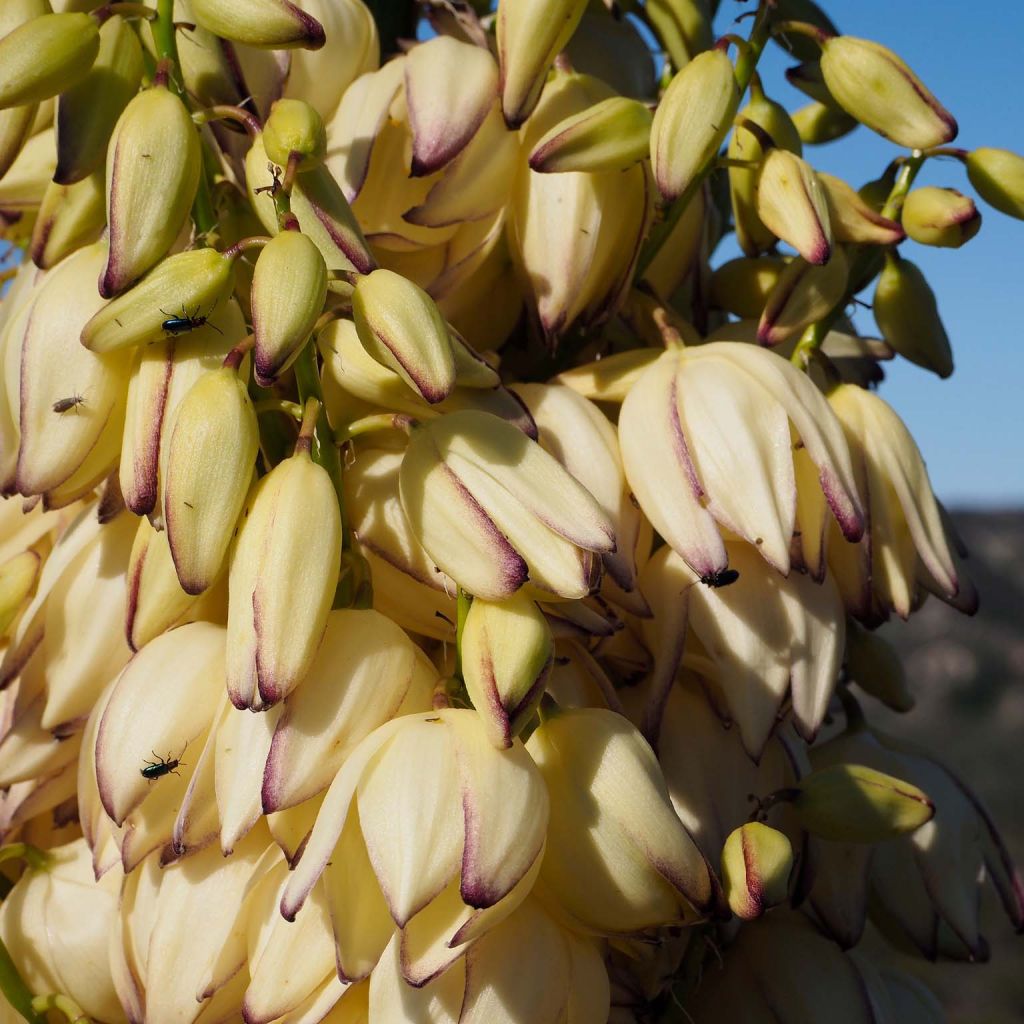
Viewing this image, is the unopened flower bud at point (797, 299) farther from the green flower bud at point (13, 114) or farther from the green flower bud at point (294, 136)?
the green flower bud at point (13, 114)

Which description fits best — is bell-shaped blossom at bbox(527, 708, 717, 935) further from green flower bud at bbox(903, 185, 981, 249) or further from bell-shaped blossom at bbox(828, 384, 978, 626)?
green flower bud at bbox(903, 185, 981, 249)

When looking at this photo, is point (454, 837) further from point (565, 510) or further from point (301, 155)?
point (301, 155)

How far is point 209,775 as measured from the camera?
0.54m

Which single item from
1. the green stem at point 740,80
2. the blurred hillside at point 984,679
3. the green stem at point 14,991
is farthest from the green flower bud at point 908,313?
the blurred hillside at point 984,679

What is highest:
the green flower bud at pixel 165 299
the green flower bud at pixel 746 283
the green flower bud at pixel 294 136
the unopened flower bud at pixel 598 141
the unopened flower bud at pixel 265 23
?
the unopened flower bud at pixel 265 23

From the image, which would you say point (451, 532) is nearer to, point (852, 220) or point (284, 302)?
point (284, 302)

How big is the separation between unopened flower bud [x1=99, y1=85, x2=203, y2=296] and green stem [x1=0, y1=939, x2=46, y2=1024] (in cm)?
30

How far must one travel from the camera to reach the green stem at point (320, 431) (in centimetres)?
55

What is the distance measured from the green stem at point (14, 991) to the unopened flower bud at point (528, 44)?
44cm

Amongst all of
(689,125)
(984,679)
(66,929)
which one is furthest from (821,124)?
(984,679)

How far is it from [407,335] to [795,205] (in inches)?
9.0

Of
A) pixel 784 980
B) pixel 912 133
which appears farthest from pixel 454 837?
pixel 912 133

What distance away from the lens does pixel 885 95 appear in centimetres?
66

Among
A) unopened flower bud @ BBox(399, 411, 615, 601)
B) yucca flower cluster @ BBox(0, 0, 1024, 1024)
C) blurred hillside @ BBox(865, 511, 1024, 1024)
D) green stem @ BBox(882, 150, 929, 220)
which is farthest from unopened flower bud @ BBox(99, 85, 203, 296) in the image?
blurred hillside @ BBox(865, 511, 1024, 1024)
